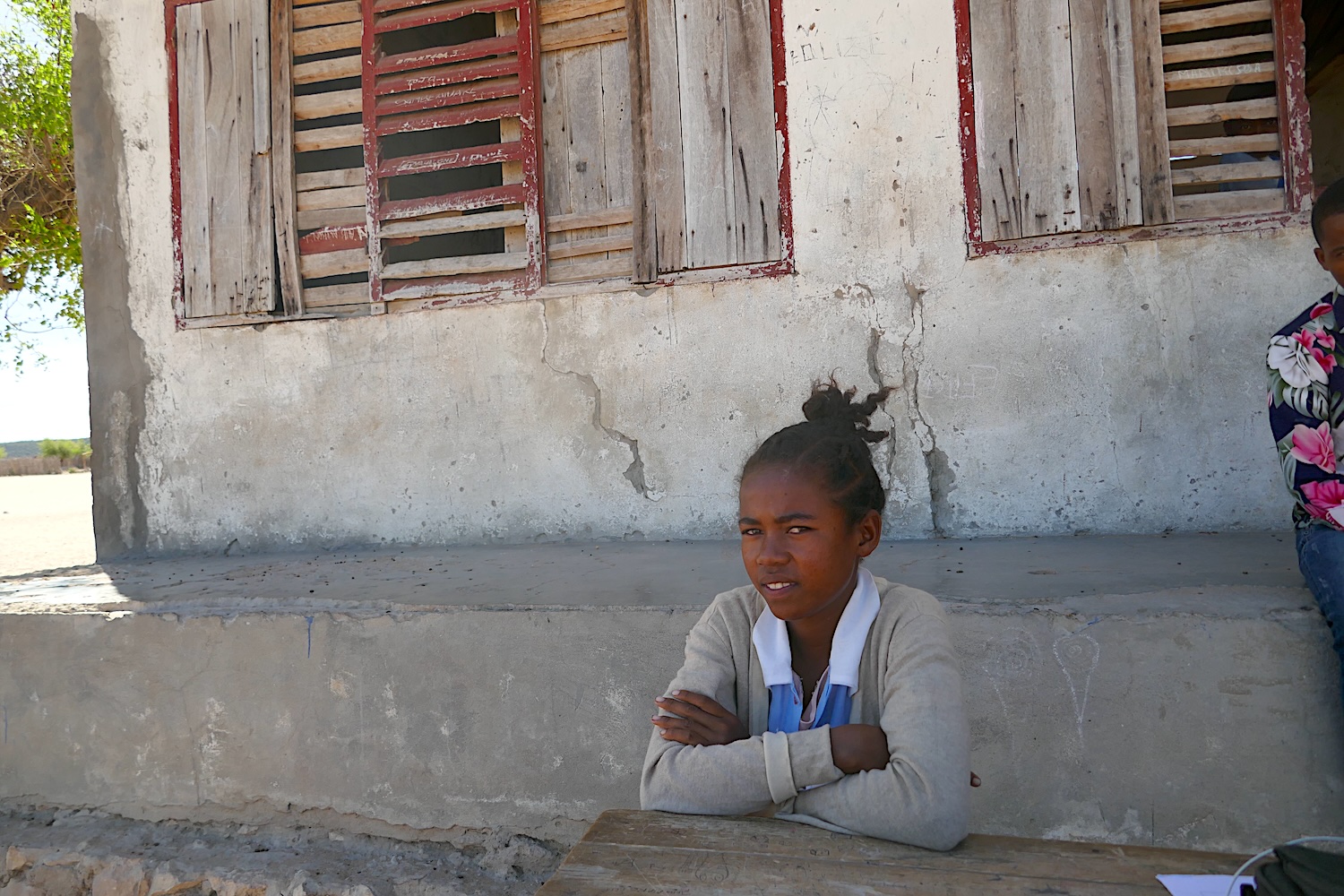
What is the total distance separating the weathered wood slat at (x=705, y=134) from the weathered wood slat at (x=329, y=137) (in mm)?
1657

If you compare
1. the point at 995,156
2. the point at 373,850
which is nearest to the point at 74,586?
the point at 373,850

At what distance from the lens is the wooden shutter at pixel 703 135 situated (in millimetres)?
4055

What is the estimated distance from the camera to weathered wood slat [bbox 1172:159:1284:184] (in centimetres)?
363

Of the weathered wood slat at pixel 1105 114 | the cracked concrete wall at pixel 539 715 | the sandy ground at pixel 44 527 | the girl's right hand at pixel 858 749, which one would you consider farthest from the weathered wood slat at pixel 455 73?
the girl's right hand at pixel 858 749

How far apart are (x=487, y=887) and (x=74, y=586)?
2.26 m

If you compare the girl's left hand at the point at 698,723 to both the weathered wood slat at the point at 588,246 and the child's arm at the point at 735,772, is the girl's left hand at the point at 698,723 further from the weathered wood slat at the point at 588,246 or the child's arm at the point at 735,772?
the weathered wood slat at the point at 588,246

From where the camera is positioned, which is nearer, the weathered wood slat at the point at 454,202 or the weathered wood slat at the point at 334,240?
the weathered wood slat at the point at 454,202

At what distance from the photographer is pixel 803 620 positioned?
1.70m

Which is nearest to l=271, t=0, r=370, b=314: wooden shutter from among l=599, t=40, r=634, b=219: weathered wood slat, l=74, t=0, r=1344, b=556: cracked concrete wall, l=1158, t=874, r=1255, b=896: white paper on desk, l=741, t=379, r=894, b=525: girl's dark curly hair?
l=74, t=0, r=1344, b=556: cracked concrete wall

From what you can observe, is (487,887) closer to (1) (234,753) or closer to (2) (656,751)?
(1) (234,753)

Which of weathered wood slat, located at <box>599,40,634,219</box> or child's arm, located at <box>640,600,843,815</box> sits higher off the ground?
weathered wood slat, located at <box>599,40,634,219</box>

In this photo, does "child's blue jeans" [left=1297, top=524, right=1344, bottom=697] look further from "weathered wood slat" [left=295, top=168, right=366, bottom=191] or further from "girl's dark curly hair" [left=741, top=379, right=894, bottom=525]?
"weathered wood slat" [left=295, top=168, right=366, bottom=191]

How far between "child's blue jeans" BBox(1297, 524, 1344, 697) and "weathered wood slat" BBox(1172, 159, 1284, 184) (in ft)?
6.30

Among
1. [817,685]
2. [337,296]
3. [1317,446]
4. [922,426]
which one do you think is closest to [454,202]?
[337,296]
